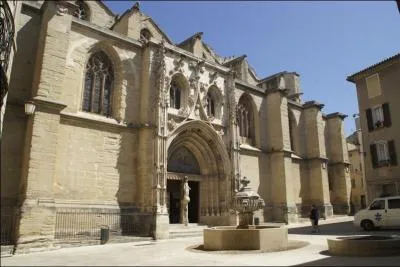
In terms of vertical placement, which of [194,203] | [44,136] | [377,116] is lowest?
[194,203]

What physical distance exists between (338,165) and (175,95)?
1650 centimetres

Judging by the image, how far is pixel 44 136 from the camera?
12164 mm

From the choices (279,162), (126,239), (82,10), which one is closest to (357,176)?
(279,162)

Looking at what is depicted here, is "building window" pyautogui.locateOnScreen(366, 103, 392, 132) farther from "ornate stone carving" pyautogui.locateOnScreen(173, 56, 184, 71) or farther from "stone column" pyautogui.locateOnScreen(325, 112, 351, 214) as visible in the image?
"ornate stone carving" pyautogui.locateOnScreen(173, 56, 184, 71)

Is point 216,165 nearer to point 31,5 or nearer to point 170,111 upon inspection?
point 170,111

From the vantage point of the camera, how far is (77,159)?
14.0 m

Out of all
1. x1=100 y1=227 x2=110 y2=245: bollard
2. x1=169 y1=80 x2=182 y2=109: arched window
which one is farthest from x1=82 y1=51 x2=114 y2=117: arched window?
x1=100 y1=227 x2=110 y2=245: bollard

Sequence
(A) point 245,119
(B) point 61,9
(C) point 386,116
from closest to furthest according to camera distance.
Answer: (B) point 61,9
(C) point 386,116
(A) point 245,119

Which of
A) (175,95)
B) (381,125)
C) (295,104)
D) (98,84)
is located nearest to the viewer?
(98,84)

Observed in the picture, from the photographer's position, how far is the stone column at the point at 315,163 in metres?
24.6

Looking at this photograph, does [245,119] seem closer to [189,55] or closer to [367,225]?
[189,55]

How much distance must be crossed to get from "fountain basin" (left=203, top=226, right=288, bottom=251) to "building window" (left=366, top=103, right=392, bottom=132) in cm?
1411

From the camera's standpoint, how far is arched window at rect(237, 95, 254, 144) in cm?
2239

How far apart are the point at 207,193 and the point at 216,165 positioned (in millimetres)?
1620
